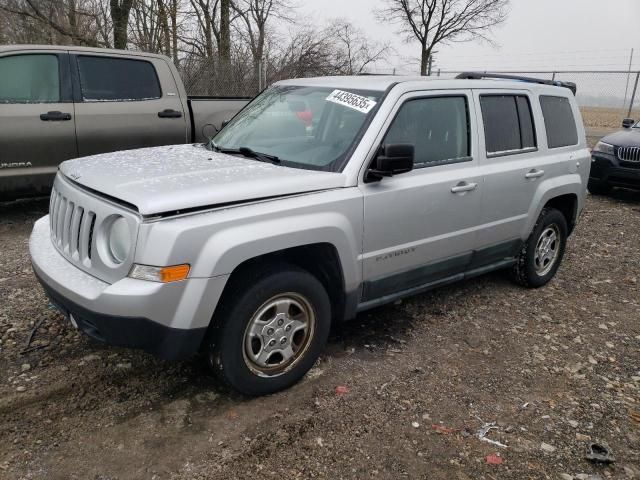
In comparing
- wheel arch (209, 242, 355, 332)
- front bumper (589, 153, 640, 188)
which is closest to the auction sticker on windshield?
wheel arch (209, 242, 355, 332)

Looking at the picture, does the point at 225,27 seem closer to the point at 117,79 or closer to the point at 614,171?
the point at 117,79

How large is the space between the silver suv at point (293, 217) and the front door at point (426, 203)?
0.04ft

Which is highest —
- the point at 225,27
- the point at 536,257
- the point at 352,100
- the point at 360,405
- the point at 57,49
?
the point at 225,27

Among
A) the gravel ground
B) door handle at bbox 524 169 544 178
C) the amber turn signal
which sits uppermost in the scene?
door handle at bbox 524 169 544 178

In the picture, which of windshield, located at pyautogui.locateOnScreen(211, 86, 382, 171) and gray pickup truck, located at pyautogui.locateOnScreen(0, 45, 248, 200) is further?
gray pickup truck, located at pyautogui.locateOnScreen(0, 45, 248, 200)

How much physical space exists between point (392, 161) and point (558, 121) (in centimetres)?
254

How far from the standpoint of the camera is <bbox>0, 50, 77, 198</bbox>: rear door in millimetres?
5539

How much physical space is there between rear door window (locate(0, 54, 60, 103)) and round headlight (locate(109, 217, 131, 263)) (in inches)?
154

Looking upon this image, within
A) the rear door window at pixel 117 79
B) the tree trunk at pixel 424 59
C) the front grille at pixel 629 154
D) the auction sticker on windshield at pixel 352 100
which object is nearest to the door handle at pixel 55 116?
the rear door window at pixel 117 79

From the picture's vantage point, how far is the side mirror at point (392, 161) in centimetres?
308

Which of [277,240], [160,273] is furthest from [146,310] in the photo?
[277,240]

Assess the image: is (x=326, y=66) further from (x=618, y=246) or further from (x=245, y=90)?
(x=618, y=246)

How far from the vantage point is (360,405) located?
10.0ft

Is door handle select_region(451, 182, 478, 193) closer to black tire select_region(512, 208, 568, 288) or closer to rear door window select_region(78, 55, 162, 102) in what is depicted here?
black tire select_region(512, 208, 568, 288)
